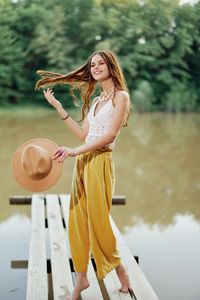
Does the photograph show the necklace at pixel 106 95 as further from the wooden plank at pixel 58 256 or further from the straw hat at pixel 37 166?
the wooden plank at pixel 58 256

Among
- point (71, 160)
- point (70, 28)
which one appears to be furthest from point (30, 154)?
point (70, 28)

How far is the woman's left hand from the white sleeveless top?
112mm

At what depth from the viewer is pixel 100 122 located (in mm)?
2094

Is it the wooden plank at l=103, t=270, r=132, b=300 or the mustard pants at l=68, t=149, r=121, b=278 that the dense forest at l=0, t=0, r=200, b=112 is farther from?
the mustard pants at l=68, t=149, r=121, b=278

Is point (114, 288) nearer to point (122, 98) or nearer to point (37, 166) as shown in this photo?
point (37, 166)

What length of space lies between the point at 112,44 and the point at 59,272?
16.8 m

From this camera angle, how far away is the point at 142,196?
Result: 4.91 m

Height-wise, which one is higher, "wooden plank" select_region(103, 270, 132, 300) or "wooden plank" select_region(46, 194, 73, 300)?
"wooden plank" select_region(46, 194, 73, 300)

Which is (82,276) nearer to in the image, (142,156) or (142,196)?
(142,196)

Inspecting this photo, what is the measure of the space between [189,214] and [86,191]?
7.43 feet

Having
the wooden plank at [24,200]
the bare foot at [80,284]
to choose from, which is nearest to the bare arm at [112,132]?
the bare foot at [80,284]

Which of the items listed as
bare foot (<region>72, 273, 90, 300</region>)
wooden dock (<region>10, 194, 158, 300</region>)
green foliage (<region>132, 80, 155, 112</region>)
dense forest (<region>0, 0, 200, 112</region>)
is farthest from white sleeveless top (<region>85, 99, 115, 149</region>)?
dense forest (<region>0, 0, 200, 112</region>)

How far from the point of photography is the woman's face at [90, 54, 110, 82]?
211 centimetres

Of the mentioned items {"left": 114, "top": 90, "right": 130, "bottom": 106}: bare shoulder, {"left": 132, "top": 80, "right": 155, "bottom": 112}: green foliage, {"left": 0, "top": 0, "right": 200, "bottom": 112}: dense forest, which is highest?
{"left": 0, "top": 0, "right": 200, "bottom": 112}: dense forest
